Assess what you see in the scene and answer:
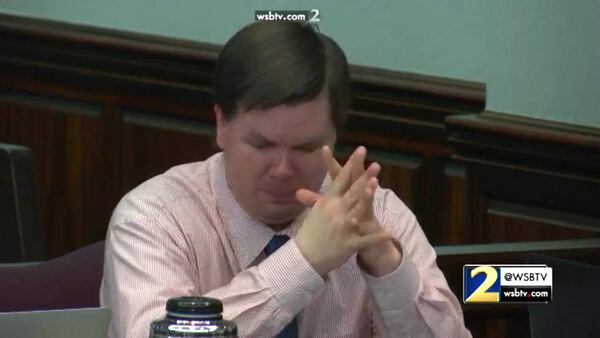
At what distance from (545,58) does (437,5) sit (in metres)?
0.43

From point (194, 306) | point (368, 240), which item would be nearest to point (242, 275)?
point (368, 240)

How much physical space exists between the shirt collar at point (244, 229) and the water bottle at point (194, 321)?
0.71m

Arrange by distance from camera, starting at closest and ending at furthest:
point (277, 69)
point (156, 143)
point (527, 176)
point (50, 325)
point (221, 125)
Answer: point (50, 325)
point (277, 69)
point (221, 125)
point (527, 176)
point (156, 143)

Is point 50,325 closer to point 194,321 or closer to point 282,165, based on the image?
point 194,321

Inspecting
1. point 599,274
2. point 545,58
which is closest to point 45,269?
point 599,274

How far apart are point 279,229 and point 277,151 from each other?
20cm

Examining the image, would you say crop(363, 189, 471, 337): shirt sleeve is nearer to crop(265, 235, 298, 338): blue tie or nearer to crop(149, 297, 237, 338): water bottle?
crop(265, 235, 298, 338): blue tie

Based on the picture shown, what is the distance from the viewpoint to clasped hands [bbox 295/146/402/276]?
201cm

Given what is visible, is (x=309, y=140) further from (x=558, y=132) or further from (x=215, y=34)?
(x=215, y=34)

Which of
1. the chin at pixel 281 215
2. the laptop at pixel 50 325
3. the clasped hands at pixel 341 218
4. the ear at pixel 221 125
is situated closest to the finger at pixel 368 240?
the clasped hands at pixel 341 218

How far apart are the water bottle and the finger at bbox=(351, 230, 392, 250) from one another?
1.66 ft

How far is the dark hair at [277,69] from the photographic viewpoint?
2.13 metres

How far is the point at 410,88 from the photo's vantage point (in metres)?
4.29

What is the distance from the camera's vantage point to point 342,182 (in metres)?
2.03
